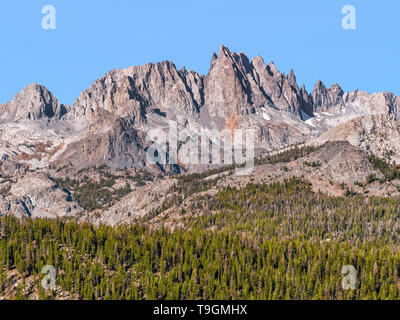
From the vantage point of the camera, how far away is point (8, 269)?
199 meters

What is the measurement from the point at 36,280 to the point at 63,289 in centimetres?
946
